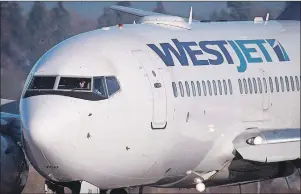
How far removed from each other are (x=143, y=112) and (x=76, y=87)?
1.47m

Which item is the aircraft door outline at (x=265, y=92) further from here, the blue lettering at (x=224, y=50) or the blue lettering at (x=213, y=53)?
the blue lettering at (x=213, y=53)

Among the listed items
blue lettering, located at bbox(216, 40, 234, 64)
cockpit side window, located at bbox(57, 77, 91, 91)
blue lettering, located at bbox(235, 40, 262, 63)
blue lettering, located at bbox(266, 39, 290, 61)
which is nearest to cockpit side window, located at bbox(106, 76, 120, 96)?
cockpit side window, located at bbox(57, 77, 91, 91)

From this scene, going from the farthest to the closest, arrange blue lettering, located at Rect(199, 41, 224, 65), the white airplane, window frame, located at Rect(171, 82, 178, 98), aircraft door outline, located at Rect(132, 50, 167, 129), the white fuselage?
blue lettering, located at Rect(199, 41, 224, 65)
window frame, located at Rect(171, 82, 178, 98)
aircraft door outline, located at Rect(132, 50, 167, 129)
the white airplane
the white fuselage

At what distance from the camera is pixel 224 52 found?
102 feet

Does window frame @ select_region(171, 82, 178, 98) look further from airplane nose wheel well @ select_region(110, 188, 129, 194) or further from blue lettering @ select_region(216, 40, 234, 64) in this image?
airplane nose wheel well @ select_region(110, 188, 129, 194)

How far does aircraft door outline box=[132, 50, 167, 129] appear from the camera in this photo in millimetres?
28484

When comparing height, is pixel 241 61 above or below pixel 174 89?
above

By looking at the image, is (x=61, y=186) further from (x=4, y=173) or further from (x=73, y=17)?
(x=73, y=17)

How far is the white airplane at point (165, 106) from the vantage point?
90.1ft

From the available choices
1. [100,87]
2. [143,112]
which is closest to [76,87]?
[100,87]

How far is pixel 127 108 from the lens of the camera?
1097 inches

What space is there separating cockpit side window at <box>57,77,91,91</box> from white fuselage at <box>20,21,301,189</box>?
12 centimetres

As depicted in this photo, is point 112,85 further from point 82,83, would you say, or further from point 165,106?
point 165,106

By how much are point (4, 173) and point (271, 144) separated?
6.12 m
